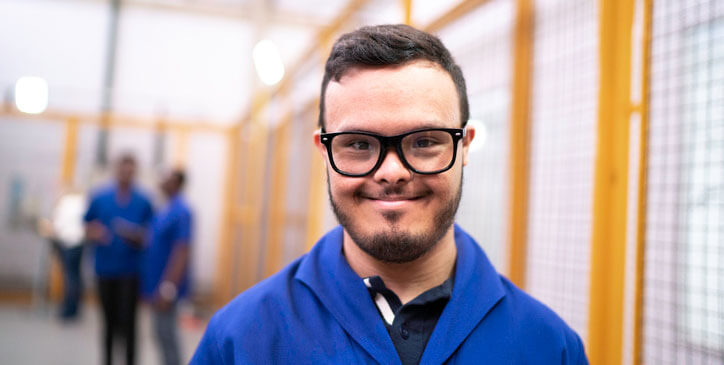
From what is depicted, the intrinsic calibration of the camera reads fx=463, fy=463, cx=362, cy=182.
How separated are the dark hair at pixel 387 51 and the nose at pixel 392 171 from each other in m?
0.19

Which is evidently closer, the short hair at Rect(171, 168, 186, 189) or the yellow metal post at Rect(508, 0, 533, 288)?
the yellow metal post at Rect(508, 0, 533, 288)

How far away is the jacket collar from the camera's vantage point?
36.6 inches

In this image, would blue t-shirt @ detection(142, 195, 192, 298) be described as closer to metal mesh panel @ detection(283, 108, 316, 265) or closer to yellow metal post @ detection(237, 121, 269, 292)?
metal mesh panel @ detection(283, 108, 316, 265)

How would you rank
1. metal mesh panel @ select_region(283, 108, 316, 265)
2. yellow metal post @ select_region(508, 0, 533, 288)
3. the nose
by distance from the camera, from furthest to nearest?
metal mesh panel @ select_region(283, 108, 316, 265)
yellow metal post @ select_region(508, 0, 533, 288)
the nose

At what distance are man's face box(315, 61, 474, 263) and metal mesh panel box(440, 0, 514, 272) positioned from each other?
75 centimetres

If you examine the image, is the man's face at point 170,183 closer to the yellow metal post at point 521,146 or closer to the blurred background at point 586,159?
the blurred background at point 586,159

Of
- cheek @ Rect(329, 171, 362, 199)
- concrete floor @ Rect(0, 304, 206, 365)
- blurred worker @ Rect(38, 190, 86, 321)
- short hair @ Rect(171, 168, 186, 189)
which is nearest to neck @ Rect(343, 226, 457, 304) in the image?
A: cheek @ Rect(329, 171, 362, 199)

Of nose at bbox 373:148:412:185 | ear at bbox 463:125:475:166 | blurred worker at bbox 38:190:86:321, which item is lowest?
blurred worker at bbox 38:190:86:321

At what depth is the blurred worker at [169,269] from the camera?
3447 mm

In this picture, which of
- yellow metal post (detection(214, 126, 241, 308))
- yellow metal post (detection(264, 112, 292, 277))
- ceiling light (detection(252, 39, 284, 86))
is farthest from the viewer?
yellow metal post (detection(214, 126, 241, 308))

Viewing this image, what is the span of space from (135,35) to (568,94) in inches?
276

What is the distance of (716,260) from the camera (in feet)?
3.35

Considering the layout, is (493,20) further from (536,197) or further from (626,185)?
(626,185)

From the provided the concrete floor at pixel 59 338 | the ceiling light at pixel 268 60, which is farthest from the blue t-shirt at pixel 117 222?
the ceiling light at pixel 268 60
